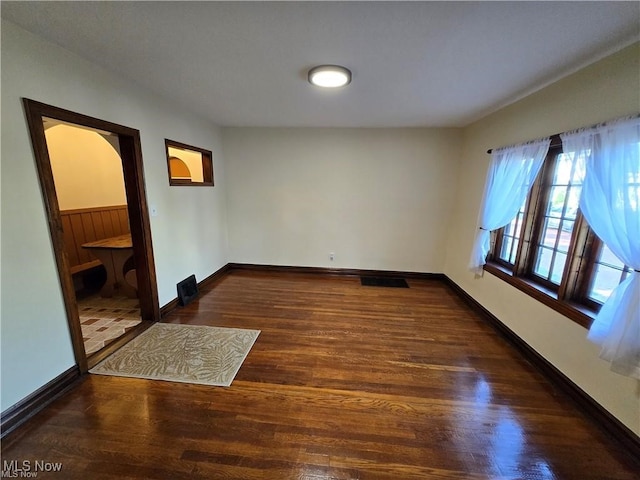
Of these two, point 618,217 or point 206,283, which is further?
point 206,283

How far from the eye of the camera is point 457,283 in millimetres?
3746

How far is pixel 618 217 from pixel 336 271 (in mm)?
3327

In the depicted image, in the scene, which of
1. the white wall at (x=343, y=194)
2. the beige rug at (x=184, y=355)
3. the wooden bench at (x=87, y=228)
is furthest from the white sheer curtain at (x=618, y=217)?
the wooden bench at (x=87, y=228)

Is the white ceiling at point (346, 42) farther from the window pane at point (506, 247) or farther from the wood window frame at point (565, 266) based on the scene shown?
the window pane at point (506, 247)

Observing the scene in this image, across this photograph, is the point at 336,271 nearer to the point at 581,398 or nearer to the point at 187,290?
the point at 187,290

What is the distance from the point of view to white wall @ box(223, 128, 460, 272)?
392 cm

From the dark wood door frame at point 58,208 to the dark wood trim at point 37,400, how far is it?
94mm

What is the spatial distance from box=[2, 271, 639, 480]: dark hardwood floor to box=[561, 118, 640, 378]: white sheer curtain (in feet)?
2.08

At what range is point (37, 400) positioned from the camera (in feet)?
5.42

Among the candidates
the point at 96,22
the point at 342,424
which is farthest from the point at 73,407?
the point at 96,22

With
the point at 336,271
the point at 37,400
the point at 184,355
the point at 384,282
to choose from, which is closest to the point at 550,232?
the point at 384,282

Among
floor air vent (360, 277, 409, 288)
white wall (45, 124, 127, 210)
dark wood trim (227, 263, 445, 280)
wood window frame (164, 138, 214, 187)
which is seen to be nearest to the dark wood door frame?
wood window frame (164, 138, 214, 187)

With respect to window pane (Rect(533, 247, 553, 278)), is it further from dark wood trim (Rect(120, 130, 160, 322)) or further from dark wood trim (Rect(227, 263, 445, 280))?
dark wood trim (Rect(120, 130, 160, 322))

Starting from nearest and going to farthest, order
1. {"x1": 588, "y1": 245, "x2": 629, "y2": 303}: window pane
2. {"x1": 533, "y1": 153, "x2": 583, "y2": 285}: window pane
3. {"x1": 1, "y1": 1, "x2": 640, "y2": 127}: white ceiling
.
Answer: {"x1": 1, "y1": 1, "x2": 640, "y2": 127}: white ceiling
{"x1": 588, "y1": 245, "x2": 629, "y2": 303}: window pane
{"x1": 533, "y1": 153, "x2": 583, "y2": 285}: window pane
